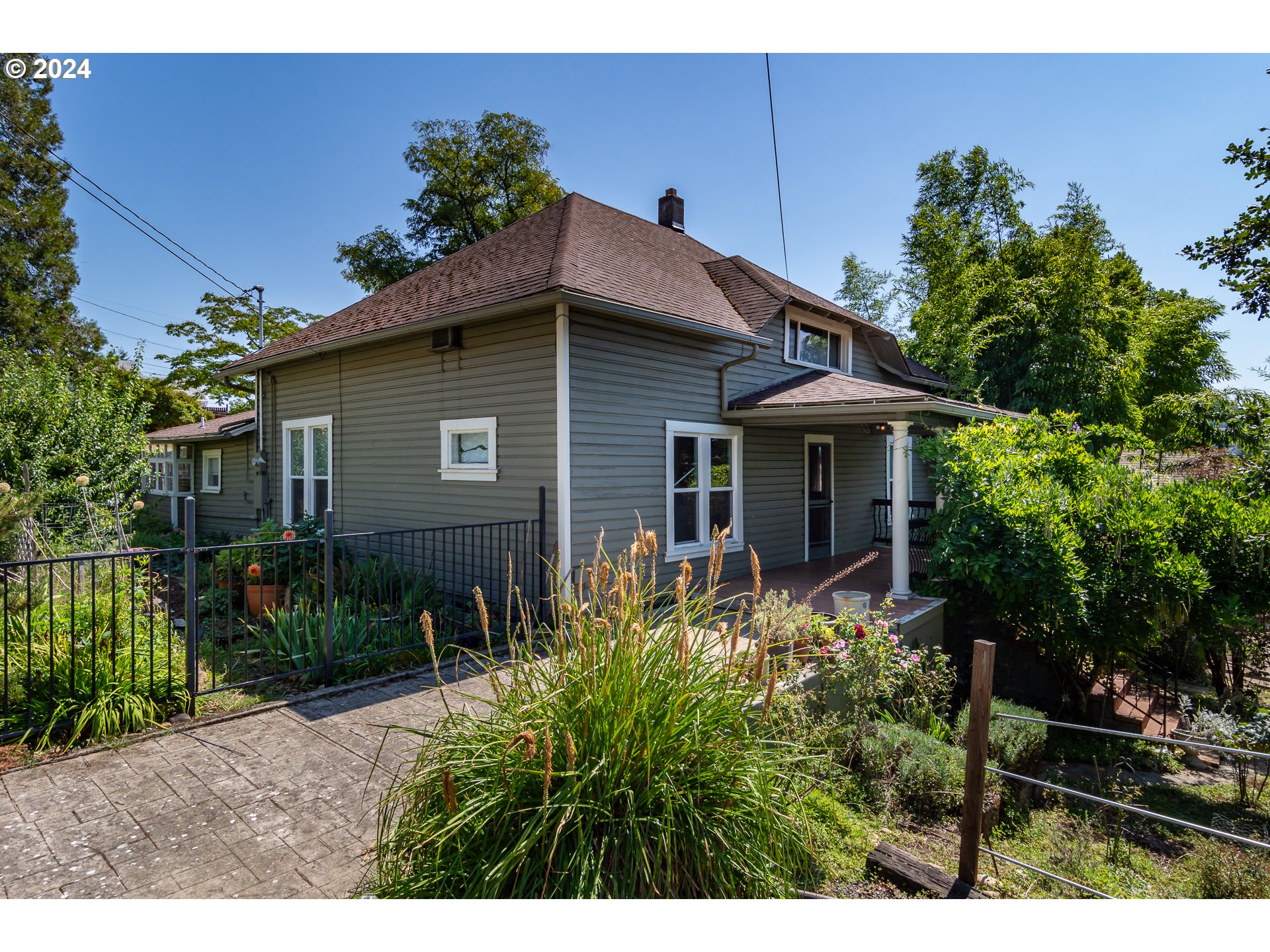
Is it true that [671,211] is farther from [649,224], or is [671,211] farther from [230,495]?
[230,495]

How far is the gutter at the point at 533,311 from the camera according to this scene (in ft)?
20.2

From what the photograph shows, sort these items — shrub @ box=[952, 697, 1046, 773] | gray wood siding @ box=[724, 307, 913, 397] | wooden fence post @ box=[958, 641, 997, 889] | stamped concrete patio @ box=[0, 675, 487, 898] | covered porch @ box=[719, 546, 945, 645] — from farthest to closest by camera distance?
gray wood siding @ box=[724, 307, 913, 397] → covered porch @ box=[719, 546, 945, 645] → shrub @ box=[952, 697, 1046, 773] → wooden fence post @ box=[958, 641, 997, 889] → stamped concrete patio @ box=[0, 675, 487, 898]

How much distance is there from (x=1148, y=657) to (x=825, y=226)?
7.04m

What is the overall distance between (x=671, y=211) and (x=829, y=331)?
13.3ft

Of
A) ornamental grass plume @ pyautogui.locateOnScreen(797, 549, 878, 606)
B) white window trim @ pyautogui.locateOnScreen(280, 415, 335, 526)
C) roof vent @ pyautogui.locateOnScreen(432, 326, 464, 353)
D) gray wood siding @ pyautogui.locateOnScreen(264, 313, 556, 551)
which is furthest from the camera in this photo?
white window trim @ pyautogui.locateOnScreen(280, 415, 335, 526)

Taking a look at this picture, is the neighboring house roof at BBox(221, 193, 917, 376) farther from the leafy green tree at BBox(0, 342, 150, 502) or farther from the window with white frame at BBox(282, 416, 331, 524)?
the leafy green tree at BBox(0, 342, 150, 502)

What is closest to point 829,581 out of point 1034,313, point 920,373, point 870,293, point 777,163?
point 777,163

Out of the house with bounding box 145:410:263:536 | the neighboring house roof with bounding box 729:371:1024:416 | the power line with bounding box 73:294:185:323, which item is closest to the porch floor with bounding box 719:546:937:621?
the neighboring house roof with bounding box 729:371:1024:416

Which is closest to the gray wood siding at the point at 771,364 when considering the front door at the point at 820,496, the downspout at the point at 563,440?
the front door at the point at 820,496

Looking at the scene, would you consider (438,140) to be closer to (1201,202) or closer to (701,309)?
(701,309)

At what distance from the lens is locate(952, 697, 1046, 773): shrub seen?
4562mm

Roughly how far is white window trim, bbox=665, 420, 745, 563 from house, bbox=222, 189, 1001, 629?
0.03 metres

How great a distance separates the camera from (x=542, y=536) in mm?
6465

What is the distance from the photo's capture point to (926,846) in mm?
3365
